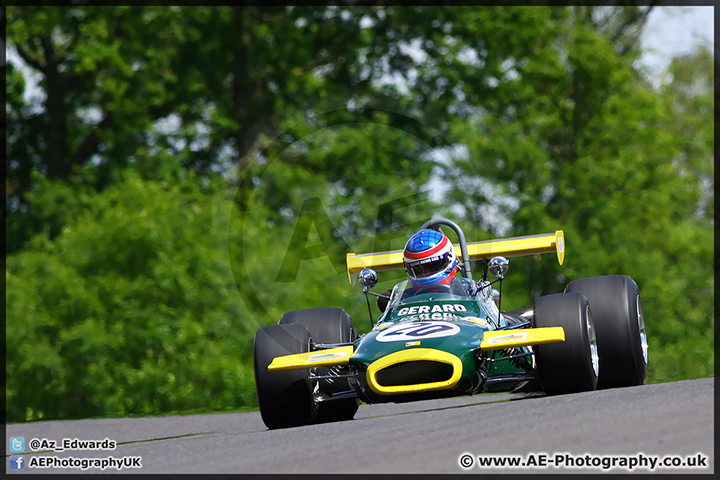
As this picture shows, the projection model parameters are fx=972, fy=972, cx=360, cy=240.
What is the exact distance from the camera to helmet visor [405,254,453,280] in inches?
357

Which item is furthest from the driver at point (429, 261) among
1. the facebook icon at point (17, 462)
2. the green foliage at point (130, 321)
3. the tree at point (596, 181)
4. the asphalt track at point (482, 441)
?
the tree at point (596, 181)

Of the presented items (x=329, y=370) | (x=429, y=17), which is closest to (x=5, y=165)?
(x=429, y=17)

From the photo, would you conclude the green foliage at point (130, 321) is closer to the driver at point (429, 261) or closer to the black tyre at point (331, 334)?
the black tyre at point (331, 334)

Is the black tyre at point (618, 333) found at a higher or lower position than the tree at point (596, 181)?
lower

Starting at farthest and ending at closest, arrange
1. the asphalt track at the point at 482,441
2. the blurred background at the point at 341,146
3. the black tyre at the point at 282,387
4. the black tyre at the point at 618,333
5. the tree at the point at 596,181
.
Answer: the tree at the point at 596,181, the blurred background at the point at 341,146, the black tyre at the point at 618,333, the black tyre at the point at 282,387, the asphalt track at the point at 482,441

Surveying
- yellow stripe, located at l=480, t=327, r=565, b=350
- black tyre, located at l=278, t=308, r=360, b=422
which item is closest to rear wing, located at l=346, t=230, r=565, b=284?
black tyre, located at l=278, t=308, r=360, b=422

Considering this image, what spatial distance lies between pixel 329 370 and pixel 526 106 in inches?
888

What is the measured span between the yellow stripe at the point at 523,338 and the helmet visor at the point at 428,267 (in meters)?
1.49

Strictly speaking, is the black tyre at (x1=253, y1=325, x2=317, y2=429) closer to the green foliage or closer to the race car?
the race car

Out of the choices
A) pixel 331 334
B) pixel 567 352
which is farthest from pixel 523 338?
pixel 331 334

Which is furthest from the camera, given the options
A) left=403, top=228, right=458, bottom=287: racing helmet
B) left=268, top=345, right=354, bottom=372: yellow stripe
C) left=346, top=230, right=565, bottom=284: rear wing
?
left=346, top=230, right=565, bottom=284: rear wing

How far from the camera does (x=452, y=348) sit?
7.51 metres

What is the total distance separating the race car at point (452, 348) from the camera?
7516 mm

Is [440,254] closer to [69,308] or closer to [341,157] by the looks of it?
[69,308]
